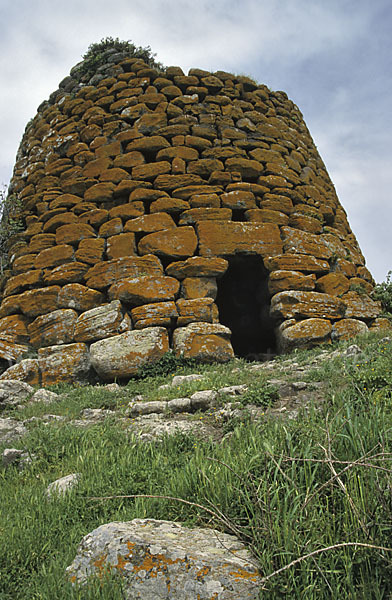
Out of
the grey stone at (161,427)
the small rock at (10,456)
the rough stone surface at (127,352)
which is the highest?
the rough stone surface at (127,352)

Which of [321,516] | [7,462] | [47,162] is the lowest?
[7,462]

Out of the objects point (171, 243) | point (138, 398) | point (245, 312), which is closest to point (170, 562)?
point (138, 398)

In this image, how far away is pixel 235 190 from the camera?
596 centimetres

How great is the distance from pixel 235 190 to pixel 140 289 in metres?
2.10

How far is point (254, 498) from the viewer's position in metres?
1.53

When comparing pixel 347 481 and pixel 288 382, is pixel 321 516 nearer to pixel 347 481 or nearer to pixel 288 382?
pixel 347 481

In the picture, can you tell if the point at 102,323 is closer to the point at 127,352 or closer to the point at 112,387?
the point at 127,352

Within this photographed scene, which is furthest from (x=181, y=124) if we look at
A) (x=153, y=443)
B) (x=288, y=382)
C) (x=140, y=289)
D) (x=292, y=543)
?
(x=292, y=543)

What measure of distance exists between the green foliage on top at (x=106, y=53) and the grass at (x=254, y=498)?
685cm

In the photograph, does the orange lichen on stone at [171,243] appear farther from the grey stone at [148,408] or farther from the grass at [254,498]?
the grass at [254,498]

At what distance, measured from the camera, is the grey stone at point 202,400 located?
10.9 ft

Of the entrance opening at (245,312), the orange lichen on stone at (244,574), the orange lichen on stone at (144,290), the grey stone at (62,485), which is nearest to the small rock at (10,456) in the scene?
the grey stone at (62,485)

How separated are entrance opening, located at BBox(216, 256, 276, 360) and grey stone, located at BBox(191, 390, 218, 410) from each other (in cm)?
294

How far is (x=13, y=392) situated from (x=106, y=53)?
6.26m
